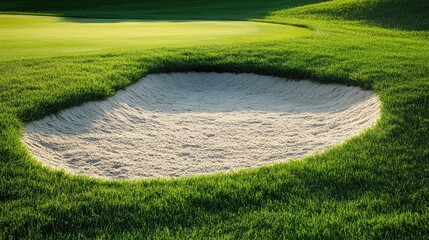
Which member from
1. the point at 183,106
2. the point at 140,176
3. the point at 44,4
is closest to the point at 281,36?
the point at 183,106

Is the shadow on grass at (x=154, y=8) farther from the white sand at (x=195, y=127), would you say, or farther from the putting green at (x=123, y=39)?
the white sand at (x=195, y=127)

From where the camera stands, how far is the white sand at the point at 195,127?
20.9 ft

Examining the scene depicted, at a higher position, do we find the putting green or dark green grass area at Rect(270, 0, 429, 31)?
dark green grass area at Rect(270, 0, 429, 31)

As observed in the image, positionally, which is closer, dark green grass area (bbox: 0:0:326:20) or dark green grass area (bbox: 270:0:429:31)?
dark green grass area (bbox: 270:0:429:31)

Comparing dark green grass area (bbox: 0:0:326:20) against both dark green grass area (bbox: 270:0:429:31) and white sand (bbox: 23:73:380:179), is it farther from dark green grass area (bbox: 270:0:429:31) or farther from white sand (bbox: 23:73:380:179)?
white sand (bbox: 23:73:380:179)

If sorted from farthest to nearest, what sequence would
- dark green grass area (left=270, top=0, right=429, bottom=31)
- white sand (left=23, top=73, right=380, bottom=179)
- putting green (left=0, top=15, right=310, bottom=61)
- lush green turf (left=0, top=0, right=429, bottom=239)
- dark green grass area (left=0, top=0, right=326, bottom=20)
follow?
dark green grass area (left=0, top=0, right=326, bottom=20) < dark green grass area (left=270, top=0, right=429, bottom=31) < putting green (left=0, top=15, right=310, bottom=61) < white sand (left=23, top=73, right=380, bottom=179) < lush green turf (left=0, top=0, right=429, bottom=239)

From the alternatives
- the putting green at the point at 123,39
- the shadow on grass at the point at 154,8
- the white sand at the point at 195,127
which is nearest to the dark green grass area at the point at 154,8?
the shadow on grass at the point at 154,8

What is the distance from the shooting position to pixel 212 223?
4.40m

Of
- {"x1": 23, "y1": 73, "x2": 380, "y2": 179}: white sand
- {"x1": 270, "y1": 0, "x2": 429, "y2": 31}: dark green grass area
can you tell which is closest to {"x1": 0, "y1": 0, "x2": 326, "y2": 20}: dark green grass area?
{"x1": 270, "y1": 0, "x2": 429, "y2": 31}: dark green grass area

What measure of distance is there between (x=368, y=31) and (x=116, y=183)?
620 inches

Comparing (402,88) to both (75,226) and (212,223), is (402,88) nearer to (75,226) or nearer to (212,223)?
(212,223)

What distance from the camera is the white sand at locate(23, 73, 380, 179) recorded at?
20.9ft

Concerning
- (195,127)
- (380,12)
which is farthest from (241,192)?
(380,12)

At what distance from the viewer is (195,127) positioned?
791 centimetres
